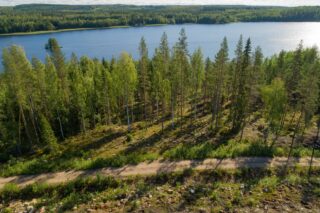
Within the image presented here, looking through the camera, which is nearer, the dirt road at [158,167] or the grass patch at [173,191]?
the grass patch at [173,191]

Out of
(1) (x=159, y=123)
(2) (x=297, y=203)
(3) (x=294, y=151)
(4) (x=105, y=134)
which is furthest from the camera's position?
(1) (x=159, y=123)

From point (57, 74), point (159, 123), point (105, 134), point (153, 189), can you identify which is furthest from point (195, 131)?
point (57, 74)

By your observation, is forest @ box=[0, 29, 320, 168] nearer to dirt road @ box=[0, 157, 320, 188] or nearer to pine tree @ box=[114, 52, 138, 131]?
pine tree @ box=[114, 52, 138, 131]

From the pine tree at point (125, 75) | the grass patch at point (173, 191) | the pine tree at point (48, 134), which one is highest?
the pine tree at point (125, 75)

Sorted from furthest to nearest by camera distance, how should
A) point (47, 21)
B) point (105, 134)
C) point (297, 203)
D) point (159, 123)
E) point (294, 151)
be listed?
point (47, 21), point (159, 123), point (105, 134), point (294, 151), point (297, 203)

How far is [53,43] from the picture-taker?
42.9 m

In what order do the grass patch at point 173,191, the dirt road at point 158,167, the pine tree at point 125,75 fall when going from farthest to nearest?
the pine tree at point 125,75 → the dirt road at point 158,167 → the grass patch at point 173,191

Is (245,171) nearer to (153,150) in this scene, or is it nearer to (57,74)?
(153,150)

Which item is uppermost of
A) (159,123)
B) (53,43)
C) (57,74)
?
(53,43)

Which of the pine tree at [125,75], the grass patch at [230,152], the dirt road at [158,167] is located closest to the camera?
the dirt road at [158,167]

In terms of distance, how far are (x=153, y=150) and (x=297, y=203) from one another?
16570mm

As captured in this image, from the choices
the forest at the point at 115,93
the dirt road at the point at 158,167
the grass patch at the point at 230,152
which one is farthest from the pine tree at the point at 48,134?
the grass patch at the point at 230,152

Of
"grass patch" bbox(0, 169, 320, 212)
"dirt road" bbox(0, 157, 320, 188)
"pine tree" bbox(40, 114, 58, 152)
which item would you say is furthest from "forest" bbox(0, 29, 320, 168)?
"grass patch" bbox(0, 169, 320, 212)

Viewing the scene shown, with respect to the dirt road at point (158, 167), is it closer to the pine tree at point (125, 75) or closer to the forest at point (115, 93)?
the forest at point (115, 93)
